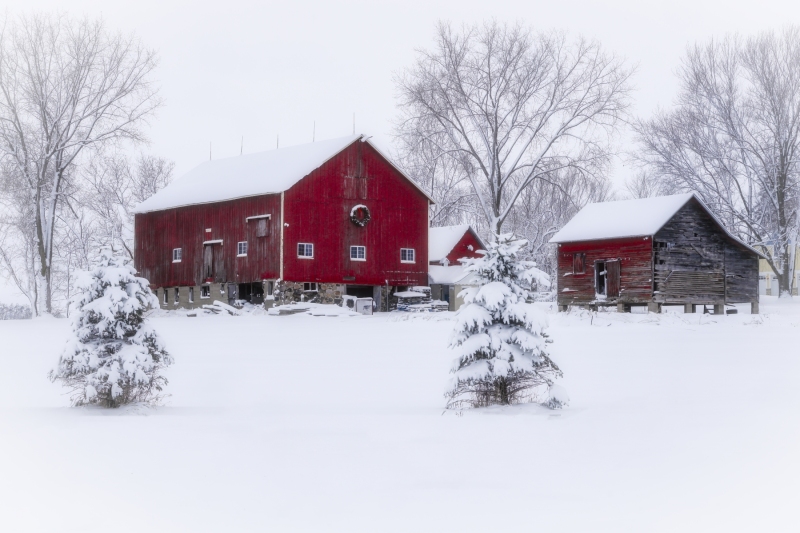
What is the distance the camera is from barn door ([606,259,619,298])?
40562 millimetres

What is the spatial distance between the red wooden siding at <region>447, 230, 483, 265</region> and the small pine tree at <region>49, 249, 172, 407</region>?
40.0 metres

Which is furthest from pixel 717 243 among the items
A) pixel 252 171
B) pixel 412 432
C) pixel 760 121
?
pixel 412 432

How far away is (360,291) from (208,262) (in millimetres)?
7679

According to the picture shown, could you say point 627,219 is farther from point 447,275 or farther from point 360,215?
point 447,275

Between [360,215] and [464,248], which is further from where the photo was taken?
[464,248]

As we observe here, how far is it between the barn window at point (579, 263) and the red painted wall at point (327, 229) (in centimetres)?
825

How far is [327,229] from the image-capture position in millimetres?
43531

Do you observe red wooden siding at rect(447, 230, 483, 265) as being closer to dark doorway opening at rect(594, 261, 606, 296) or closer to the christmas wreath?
the christmas wreath

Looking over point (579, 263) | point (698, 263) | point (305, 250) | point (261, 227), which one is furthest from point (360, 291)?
point (698, 263)

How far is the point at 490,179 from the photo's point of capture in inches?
1919

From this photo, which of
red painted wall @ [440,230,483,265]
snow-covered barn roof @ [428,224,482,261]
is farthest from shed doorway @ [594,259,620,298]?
snow-covered barn roof @ [428,224,482,261]

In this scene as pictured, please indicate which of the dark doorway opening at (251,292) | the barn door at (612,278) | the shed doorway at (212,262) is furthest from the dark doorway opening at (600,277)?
the shed doorway at (212,262)

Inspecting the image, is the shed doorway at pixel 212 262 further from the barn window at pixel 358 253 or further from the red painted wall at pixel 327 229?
the barn window at pixel 358 253

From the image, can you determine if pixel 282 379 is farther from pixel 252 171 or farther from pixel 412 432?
pixel 252 171
